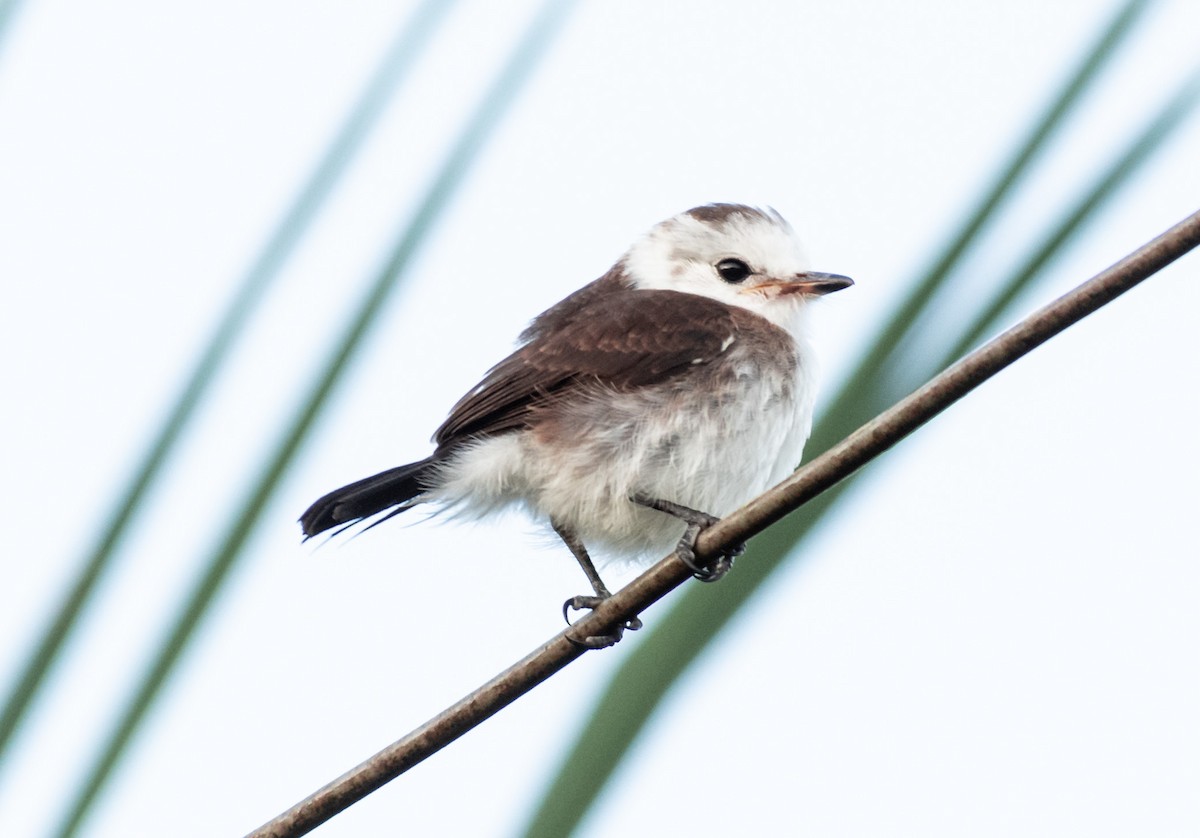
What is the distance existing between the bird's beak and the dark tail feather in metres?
1.03

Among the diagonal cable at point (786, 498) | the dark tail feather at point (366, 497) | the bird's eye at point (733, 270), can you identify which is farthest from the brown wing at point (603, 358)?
the diagonal cable at point (786, 498)

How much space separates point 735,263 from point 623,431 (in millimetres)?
860

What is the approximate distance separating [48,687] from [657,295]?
235cm

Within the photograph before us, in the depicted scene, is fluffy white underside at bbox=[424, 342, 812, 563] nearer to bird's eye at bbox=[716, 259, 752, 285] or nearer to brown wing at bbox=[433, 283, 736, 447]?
brown wing at bbox=[433, 283, 736, 447]

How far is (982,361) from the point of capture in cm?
127

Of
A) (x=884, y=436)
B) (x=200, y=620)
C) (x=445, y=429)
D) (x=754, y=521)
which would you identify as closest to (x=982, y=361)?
(x=884, y=436)

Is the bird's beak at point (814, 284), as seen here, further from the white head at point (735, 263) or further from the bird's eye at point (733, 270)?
the bird's eye at point (733, 270)

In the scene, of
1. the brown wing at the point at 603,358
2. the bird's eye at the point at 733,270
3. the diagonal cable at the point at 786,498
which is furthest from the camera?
the bird's eye at the point at 733,270

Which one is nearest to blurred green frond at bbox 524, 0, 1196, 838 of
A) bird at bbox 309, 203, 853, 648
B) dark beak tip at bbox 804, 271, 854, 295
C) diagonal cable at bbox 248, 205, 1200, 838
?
diagonal cable at bbox 248, 205, 1200, 838

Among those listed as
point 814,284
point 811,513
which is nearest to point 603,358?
point 814,284

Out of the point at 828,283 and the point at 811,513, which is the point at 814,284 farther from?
the point at 811,513

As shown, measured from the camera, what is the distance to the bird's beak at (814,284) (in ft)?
11.5

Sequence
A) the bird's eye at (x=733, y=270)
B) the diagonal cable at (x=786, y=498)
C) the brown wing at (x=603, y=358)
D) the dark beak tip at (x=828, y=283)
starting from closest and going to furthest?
the diagonal cable at (x=786, y=498), the brown wing at (x=603, y=358), the dark beak tip at (x=828, y=283), the bird's eye at (x=733, y=270)

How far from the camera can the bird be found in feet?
9.96
